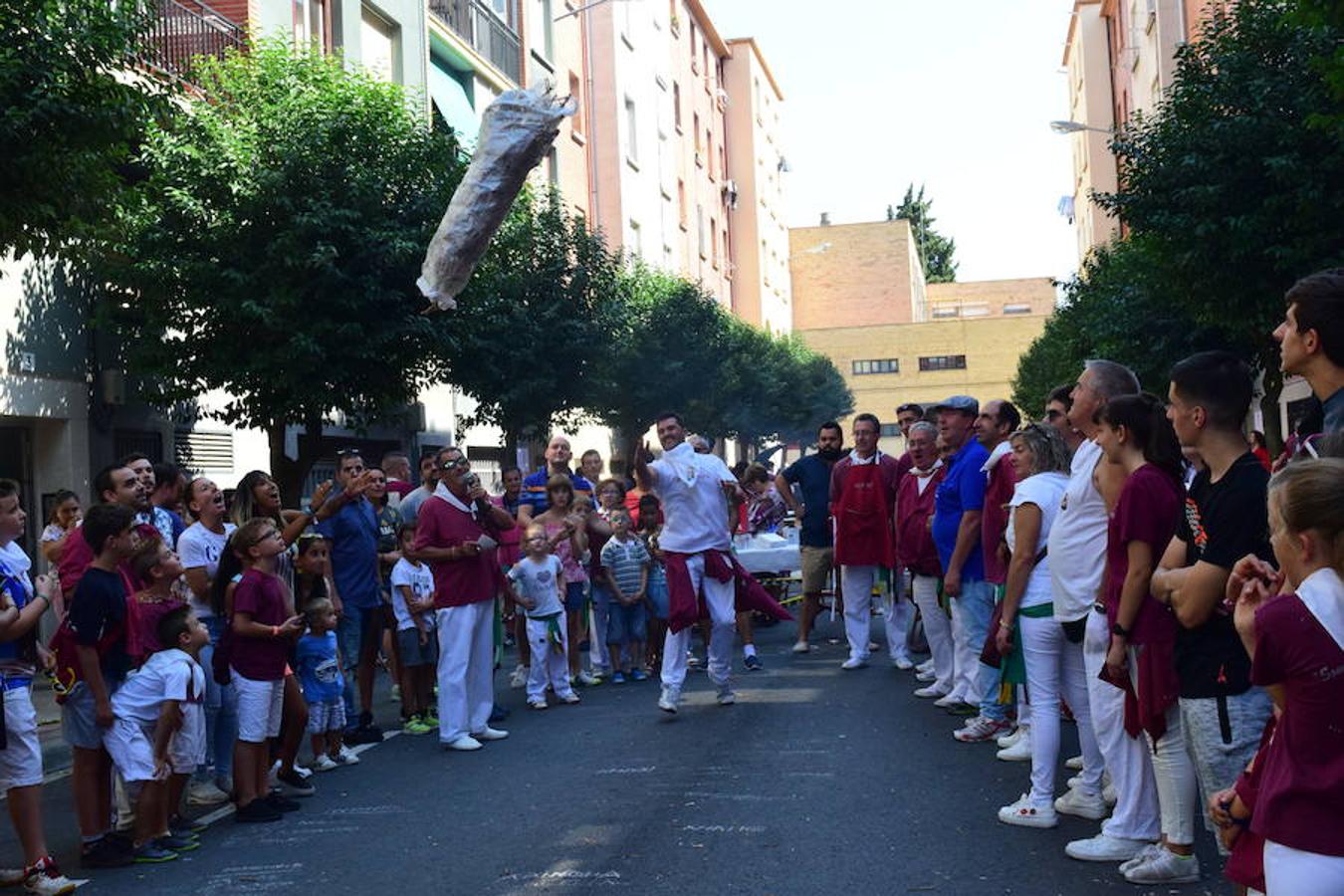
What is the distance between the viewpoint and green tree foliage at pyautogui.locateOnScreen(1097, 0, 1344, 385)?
1580 cm

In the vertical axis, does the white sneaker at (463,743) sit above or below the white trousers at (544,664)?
below

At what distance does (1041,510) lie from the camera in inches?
275

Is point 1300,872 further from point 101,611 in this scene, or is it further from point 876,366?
point 876,366

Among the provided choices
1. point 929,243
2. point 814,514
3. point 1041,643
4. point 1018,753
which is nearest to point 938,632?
point 1018,753

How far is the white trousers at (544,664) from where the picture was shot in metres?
11.3

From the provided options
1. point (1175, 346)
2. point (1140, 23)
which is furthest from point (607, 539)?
point (1140, 23)

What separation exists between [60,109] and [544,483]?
595cm

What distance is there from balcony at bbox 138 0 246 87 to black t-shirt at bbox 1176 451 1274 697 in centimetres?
1523

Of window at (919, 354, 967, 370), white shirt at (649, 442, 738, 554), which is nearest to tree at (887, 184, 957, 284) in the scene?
window at (919, 354, 967, 370)

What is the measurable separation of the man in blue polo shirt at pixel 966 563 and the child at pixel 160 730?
14.3ft

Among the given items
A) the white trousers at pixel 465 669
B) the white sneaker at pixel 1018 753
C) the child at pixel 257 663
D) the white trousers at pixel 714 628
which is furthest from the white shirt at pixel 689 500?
the child at pixel 257 663

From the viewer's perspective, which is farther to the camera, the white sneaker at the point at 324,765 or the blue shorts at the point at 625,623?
the blue shorts at the point at 625,623

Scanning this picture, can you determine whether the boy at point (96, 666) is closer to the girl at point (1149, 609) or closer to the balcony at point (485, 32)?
the girl at point (1149, 609)

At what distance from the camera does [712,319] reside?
113 feet
